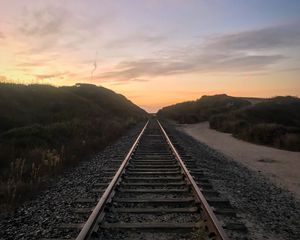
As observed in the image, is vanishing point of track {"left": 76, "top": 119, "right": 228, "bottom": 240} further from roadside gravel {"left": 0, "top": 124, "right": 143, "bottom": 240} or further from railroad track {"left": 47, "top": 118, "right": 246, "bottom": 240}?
roadside gravel {"left": 0, "top": 124, "right": 143, "bottom": 240}

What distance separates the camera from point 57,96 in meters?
44.2

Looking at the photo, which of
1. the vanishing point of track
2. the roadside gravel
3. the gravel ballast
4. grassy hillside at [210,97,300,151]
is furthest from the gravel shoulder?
grassy hillside at [210,97,300,151]

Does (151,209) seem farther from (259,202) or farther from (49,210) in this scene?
(259,202)

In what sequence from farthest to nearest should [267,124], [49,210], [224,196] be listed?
[267,124], [224,196], [49,210]

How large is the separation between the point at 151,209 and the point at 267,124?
21.4 m

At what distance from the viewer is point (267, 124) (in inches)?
1059

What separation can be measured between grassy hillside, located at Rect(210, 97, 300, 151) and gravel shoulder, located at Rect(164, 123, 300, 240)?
33.1 feet

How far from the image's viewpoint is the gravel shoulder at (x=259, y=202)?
20.9 ft

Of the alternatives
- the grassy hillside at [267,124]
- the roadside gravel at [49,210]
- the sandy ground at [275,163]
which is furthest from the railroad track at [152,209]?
the grassy hillside at [267,124]

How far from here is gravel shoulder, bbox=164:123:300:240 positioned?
6.36 metres

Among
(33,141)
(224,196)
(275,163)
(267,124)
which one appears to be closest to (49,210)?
(224,196)

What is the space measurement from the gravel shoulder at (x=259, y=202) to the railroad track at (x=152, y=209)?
394 millimetres

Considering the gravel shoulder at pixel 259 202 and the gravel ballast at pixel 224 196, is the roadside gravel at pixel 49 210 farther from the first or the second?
the gravel shoulder at pixel 259 202

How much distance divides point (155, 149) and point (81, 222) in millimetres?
10583
